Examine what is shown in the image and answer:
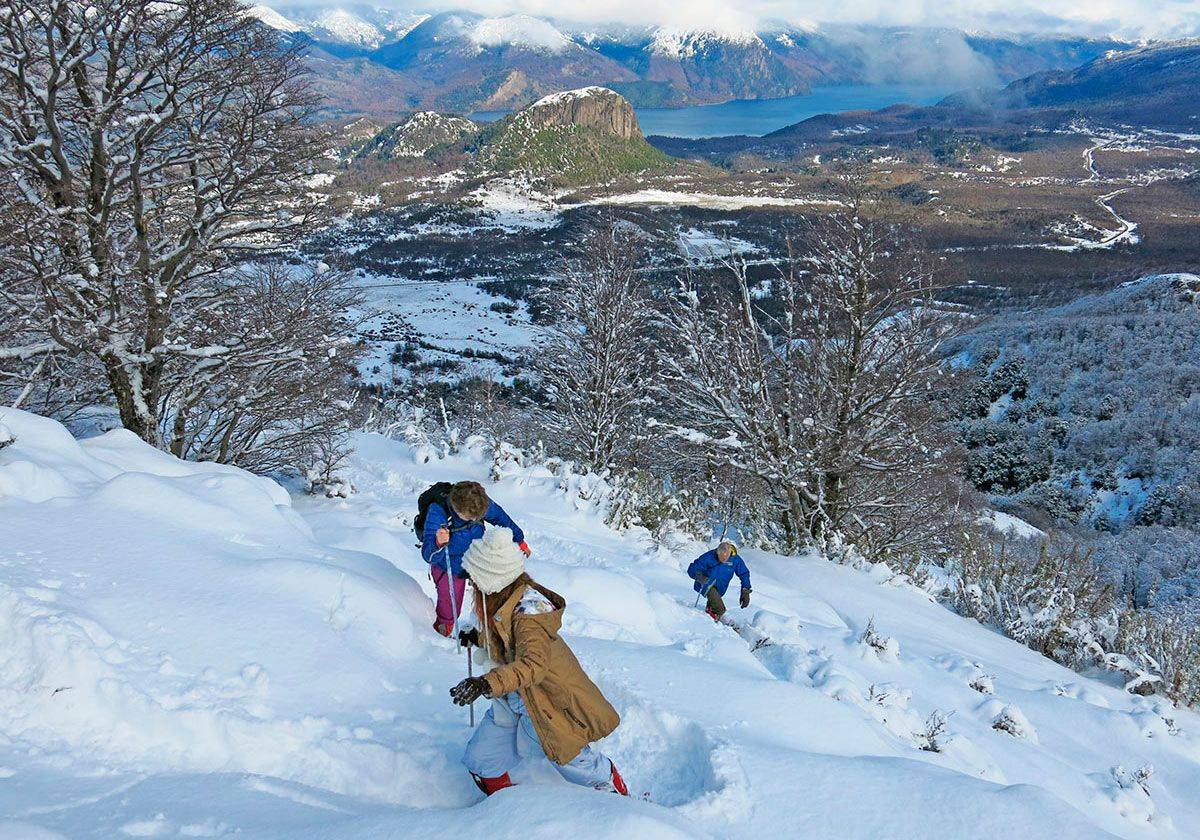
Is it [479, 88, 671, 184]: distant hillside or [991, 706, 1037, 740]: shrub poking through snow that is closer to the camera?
[991, 706, 1037, 740]: shrub poking through snow

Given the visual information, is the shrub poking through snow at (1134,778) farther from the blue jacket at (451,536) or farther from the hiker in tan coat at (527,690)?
the blue jacket at (451,536)

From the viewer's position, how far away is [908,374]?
947 cm

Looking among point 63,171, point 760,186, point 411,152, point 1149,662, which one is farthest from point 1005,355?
point 411,152

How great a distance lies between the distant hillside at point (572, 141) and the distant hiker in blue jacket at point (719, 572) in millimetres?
176817

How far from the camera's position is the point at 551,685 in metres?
2.68

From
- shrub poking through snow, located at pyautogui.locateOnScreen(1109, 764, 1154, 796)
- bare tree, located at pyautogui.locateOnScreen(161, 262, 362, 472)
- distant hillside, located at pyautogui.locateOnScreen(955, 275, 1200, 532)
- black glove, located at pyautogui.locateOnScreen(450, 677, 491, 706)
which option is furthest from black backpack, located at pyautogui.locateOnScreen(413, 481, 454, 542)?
distant hillside, located at pyautogui.locateOnScreen(955, 275, 1200, 532)

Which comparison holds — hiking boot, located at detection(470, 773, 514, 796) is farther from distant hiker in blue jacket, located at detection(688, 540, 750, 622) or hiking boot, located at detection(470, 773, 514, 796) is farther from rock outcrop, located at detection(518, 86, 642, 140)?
rock outcrop, located at detection(518, 86, 642, 140)

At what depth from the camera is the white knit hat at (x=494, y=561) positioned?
2.69 metres

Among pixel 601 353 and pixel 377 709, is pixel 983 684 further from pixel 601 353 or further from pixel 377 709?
pixel 601 353

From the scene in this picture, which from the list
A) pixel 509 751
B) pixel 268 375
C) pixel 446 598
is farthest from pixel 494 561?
pixel 268 375

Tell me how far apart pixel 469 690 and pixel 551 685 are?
382mm

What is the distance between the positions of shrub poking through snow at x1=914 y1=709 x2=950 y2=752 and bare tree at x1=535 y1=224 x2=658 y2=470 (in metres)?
12.1

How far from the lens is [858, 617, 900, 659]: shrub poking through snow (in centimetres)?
543

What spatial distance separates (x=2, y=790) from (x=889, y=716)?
4254 mm
